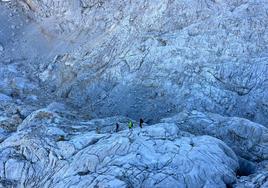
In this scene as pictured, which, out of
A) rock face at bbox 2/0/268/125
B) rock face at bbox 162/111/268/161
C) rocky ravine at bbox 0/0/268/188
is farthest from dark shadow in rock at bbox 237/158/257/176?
rock face at bbox 2/0/268/125

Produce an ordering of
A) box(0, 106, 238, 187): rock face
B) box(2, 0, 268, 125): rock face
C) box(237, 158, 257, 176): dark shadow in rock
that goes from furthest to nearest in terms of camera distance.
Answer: box(2, 0, 268, 125): rock face → box(237, 158, 257, 176): dark shadow in rock → box(0, 106, 238, 187): rock face

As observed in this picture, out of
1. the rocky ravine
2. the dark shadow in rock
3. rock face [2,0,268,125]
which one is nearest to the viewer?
the rocky ravine

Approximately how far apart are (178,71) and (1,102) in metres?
11.0

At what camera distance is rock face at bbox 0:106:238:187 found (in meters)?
20.1

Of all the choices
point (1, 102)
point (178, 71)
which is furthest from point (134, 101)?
point (1, 102)

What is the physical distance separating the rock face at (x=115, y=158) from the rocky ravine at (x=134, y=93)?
0.17 feet

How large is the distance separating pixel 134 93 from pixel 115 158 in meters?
8.76

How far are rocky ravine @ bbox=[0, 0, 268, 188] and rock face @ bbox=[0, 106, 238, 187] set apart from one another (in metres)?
0.05

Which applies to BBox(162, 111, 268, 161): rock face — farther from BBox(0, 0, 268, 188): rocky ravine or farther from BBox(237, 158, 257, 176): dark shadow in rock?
BBox(237, 158, 257, 176): dark shadow in rock

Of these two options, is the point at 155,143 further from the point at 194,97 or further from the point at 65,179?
the point at 194,97

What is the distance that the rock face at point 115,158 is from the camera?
Result: 2011 cm

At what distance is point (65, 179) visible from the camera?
821 inches

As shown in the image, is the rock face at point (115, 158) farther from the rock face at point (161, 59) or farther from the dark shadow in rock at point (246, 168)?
the rock face at point (161, 59)

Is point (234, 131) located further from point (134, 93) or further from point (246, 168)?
point (134, 93)
